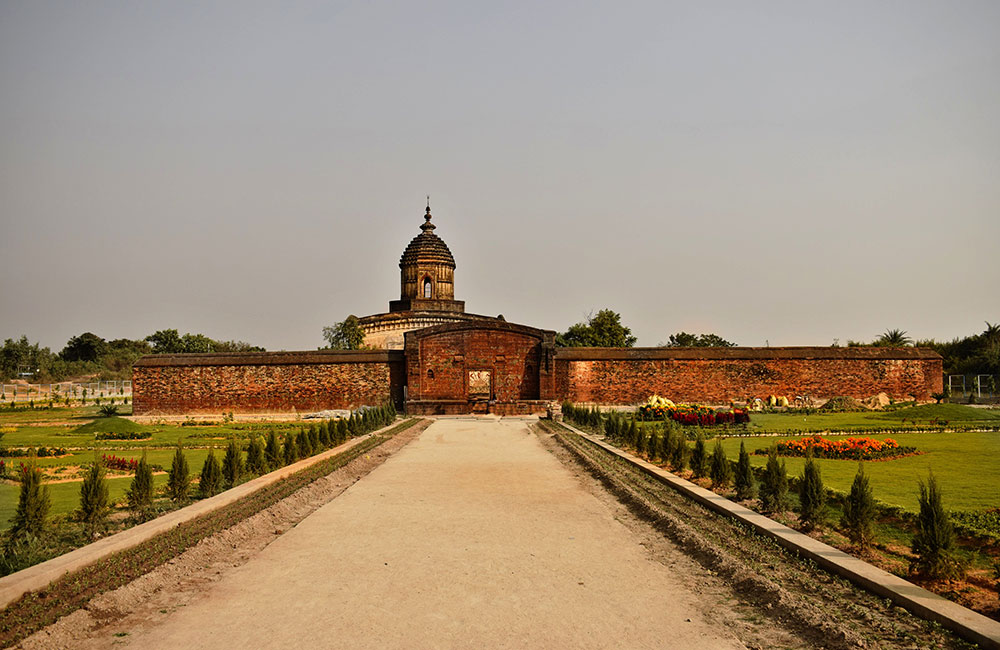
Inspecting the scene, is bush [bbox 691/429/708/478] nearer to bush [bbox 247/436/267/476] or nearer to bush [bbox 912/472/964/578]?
bush [bbox 912/472/964/578]

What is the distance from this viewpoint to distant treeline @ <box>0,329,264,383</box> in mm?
70188

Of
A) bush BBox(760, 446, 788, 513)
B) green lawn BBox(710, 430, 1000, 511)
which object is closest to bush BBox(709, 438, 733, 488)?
green lawn BBox(710, 430, 1000, 511)

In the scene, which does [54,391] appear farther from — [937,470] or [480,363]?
[937,470]

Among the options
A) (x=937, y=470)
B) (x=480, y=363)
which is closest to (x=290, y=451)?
(x=937, y=470)

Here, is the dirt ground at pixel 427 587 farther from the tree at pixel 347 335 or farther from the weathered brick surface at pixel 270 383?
the tree at pixel 347 335

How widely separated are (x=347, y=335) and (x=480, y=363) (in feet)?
94.6

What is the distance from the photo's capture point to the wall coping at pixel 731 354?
3525cm

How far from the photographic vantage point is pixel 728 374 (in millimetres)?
35188

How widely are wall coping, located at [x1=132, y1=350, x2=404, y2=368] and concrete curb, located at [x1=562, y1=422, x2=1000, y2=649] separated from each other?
87.3 feet

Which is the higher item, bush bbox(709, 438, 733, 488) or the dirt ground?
bush bbox(709, 438, 733, 488)

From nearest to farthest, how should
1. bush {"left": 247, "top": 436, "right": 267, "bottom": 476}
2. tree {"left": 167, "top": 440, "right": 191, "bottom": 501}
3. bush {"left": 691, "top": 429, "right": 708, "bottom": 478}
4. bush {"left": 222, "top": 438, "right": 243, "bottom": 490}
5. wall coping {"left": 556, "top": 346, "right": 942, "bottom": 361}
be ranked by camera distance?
tree {"left": 167, "top": 440, "right": 191, "bottom": 501}, bush {"left": 222, "top": 438, "right": 243, "bottom": 490}, bush {"left": 691, "top": 429, "right": 708, "bottom": 478}, bush {"left": 247, "top": 436, "right": 267, "bottom": 476}, wall coping {"left": 556, "top": 346, "right": 942, "bottom": 361}

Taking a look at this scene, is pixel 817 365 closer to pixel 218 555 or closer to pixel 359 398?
pixel 359 398

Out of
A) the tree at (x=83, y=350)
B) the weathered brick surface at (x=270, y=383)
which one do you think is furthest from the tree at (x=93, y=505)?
the tree at (x=83, y=350)

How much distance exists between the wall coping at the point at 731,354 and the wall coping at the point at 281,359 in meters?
8.58
